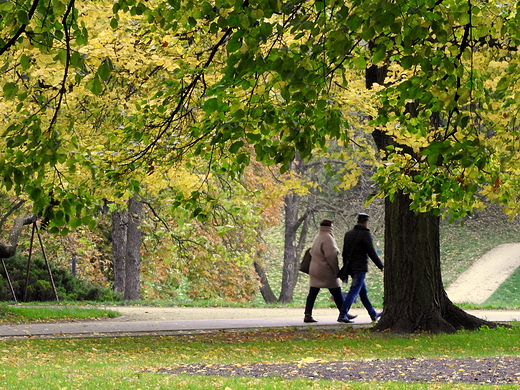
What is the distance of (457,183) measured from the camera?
24.6 ft

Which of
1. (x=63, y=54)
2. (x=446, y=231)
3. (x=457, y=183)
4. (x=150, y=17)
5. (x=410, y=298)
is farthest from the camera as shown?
(x=446, y=231)

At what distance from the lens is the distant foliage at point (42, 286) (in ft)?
61.5

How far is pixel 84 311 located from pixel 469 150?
38.2 feet

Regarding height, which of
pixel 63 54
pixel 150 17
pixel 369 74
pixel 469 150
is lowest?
pixel 469 150

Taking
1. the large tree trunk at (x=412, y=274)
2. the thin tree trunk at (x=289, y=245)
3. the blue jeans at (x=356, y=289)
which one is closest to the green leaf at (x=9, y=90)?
the large tree trunk at (x=412, y=274)

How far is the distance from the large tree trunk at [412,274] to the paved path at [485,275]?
14.4m

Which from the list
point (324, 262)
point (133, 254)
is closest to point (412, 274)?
point (324, 262)

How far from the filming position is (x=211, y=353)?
986 cm

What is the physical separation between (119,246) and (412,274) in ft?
38.4

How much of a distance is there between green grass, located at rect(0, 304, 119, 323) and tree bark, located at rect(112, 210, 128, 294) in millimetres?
5898

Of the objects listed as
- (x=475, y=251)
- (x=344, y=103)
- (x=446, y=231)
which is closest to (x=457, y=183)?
(x=344, y=103)

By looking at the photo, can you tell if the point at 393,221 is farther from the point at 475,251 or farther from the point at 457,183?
the point at 475,251

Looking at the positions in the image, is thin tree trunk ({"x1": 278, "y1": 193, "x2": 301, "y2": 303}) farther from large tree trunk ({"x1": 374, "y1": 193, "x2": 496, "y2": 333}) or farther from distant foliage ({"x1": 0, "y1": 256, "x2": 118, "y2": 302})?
large tree trunk ({"x1": 374, "y1": 193, "x2": 496, "y2": 333})

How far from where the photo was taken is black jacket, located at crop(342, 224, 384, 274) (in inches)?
514
